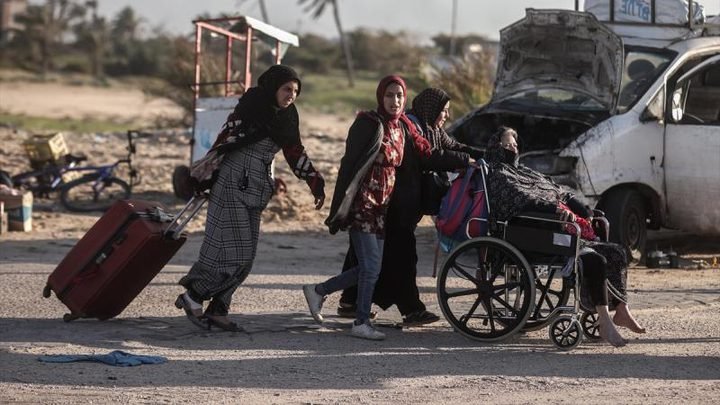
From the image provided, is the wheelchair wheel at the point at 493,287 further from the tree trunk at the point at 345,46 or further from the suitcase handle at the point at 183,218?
the tree trunk at the point at 345,46

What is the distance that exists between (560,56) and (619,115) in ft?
3.76

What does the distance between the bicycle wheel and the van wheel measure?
6.34m

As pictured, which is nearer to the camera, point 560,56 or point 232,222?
point 232,222

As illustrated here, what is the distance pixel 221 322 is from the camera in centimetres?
841

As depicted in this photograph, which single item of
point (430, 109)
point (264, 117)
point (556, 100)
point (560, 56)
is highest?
point (560, 56)

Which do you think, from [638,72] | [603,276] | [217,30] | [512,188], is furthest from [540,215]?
[217,30]

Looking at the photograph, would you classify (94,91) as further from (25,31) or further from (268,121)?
(268,121)

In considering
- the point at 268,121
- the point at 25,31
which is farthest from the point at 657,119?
the point at 25,31

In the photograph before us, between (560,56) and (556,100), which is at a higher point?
(560,56)

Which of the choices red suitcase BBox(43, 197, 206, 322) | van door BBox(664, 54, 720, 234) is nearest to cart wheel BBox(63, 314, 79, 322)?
red suitcase BBox(43, 197, 206, 322)

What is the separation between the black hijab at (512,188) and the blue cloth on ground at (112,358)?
2.27 meters

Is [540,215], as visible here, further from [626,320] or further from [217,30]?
[217,30]

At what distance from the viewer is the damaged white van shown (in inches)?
458

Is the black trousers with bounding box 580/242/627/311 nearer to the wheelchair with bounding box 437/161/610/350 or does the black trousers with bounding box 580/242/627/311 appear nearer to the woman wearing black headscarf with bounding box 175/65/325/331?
the wheelchair with bounding box 437/161/610/350
